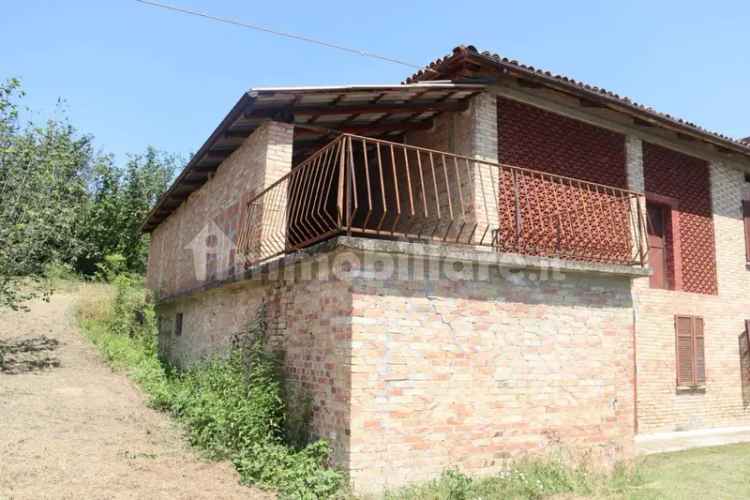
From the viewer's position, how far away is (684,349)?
9320 millimetres

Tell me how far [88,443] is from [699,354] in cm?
981

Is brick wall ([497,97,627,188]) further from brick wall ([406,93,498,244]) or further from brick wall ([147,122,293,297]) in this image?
brick wall ([147,122,293,297])

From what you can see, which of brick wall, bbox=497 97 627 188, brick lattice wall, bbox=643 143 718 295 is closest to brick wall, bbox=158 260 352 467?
brick wall, bbox=497 97 627 188

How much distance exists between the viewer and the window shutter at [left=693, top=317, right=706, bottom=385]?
938cm

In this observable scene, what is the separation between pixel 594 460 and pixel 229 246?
6.42 metres

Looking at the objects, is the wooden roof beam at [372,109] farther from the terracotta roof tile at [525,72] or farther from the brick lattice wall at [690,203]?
the brick lattice wall at [690,203]

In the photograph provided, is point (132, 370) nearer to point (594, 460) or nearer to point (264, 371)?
point (264, 371)

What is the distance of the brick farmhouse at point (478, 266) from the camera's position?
5.09 metres

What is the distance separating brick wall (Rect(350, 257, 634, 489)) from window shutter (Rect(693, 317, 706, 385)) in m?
3.66

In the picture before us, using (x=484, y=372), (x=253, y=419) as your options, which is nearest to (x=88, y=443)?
(x=253, y=419)

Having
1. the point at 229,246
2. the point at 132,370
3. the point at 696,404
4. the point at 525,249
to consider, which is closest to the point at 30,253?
the point at 132,370

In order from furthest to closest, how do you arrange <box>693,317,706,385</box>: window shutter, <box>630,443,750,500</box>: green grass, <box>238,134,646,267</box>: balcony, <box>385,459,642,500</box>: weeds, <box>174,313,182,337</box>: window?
<box>174,313,182,337</box>: window
<box>693,317,706,385</box>: window shutter
<box>238,134,646,267</box>: balcony
<box>630,443,750,500</box>: green grass
<box>385,459,642,500</box>: weeds

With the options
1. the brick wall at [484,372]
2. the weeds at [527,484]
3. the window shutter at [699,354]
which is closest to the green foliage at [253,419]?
the brick wall at [484,372]

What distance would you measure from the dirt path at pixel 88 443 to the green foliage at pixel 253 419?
0.21m
